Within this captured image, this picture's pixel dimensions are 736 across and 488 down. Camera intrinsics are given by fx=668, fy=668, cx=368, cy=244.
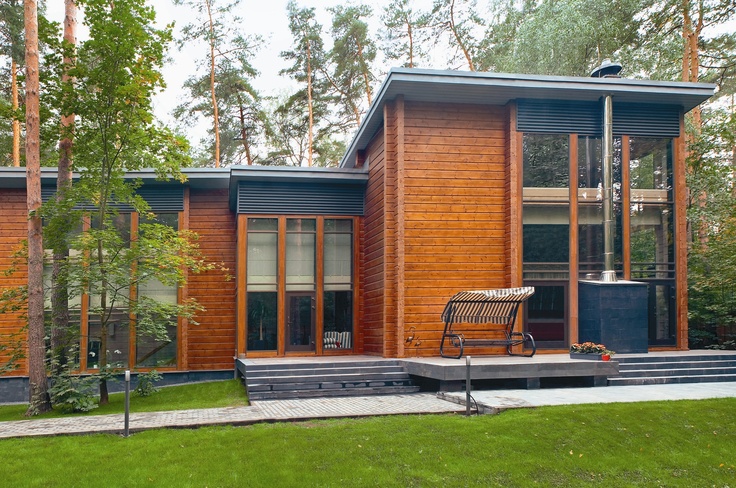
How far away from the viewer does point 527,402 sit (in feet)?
31.3

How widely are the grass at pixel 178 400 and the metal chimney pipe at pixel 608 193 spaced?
807 cm

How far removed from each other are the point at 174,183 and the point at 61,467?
11060 mm

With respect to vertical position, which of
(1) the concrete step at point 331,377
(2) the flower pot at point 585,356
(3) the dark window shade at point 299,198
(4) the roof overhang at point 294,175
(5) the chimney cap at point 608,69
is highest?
(5) the chimney cap at point 608,69

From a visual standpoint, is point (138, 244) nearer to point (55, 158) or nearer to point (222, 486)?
point (55, 158)

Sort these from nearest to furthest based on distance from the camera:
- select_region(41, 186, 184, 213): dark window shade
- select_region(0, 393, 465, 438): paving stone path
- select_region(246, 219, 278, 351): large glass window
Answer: select_region(0, 393, 465, 438): paving stone path, select_region(246, 219, 278, 351): large glass window, select_region(41, 186, 184, 213): dark window shade

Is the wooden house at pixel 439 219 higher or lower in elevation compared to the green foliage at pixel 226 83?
lower

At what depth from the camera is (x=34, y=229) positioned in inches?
470

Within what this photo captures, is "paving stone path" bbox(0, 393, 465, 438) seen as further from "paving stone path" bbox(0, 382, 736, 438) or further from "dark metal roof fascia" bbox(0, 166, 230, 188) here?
"dark metal roof fascia" bbox(0, 166, 230, 188)

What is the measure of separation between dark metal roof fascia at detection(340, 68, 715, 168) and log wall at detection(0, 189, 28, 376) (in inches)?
353

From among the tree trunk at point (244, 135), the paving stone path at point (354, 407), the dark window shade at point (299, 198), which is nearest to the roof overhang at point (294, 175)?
the dark window shade at point (299, 198)

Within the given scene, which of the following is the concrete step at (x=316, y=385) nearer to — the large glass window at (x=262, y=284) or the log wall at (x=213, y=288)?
the large glass window at (x=262, y=284)

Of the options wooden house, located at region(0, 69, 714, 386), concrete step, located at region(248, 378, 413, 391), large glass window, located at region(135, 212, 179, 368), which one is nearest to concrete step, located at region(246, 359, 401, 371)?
concrete step, located at region(248, 378, 413, 391)

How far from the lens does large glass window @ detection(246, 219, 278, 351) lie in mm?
15969

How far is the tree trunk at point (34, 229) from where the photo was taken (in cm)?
1167
